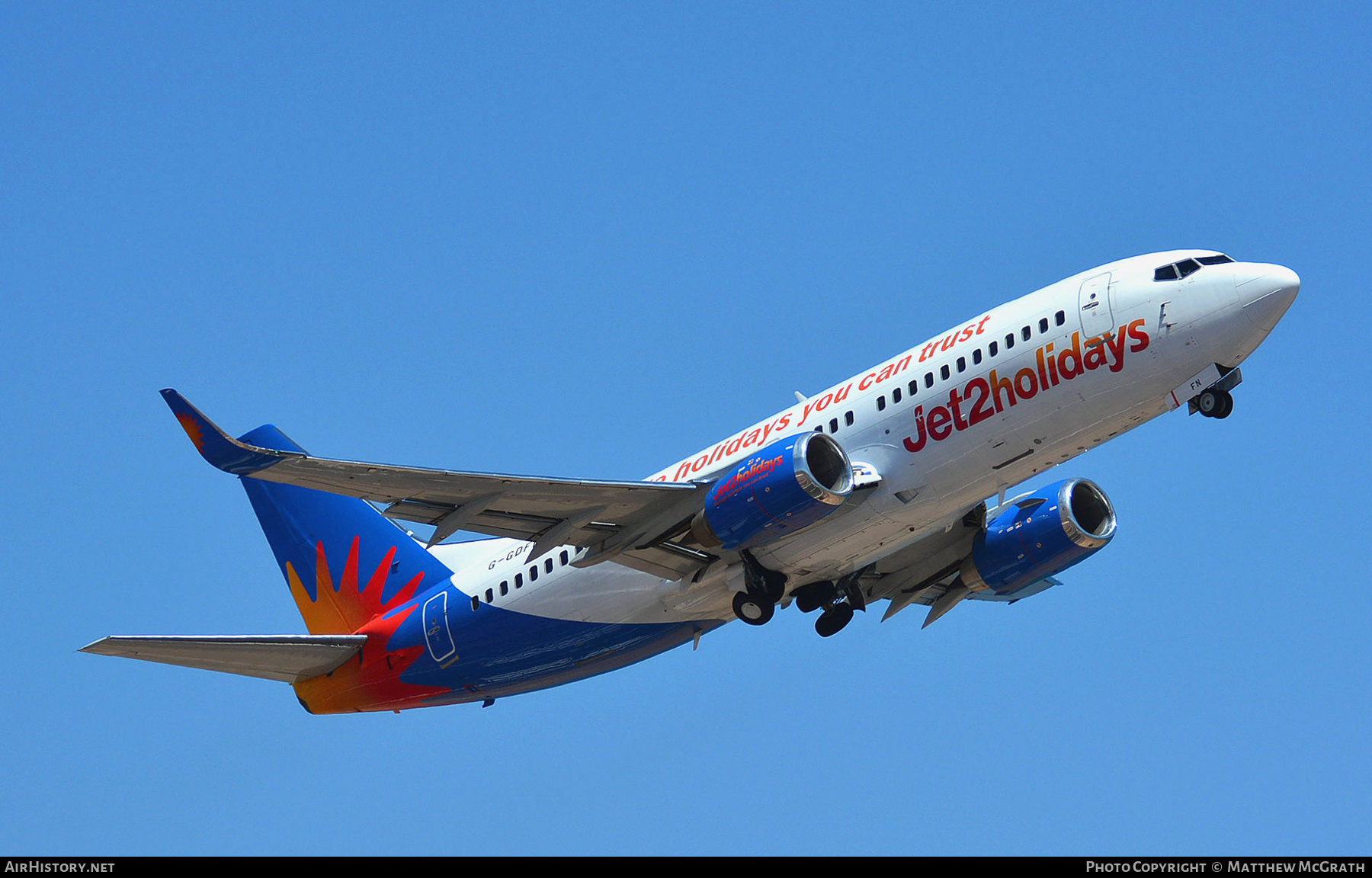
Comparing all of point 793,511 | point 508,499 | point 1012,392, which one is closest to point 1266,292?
point 1012,392

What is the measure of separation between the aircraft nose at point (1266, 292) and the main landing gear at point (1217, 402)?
1.32 m

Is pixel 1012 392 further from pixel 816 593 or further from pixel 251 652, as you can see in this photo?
pixel 251 652

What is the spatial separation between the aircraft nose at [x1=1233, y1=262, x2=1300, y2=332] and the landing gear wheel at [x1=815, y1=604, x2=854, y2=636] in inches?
403

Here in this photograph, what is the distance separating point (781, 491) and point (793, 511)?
1.45 feet

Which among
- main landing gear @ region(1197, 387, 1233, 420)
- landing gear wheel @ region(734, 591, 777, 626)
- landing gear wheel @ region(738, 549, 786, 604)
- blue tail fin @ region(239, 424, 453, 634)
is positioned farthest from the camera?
blue tail fin @ region(239, 424, 453, 634)

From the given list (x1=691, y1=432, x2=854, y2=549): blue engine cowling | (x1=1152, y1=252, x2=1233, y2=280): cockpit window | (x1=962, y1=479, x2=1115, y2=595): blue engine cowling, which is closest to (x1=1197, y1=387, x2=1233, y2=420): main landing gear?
(x1=1152, y1=252, x2=1233, y2=280): cockpit window

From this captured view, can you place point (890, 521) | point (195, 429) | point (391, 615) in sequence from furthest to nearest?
point (391, 615), point (890, 521), point (195, 429)

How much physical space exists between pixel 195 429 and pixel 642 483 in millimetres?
8117

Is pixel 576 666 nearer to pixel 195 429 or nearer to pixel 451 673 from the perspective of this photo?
pixel 451 673

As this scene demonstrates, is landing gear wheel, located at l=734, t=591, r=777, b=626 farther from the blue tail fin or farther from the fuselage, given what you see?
the blue tail fin

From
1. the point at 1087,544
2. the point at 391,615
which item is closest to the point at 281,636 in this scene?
the point at 391,615

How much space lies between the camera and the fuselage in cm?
2744

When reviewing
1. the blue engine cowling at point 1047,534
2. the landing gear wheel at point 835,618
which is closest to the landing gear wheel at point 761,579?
the landing gear wheel at point 835,618

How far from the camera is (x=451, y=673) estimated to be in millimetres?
33312
